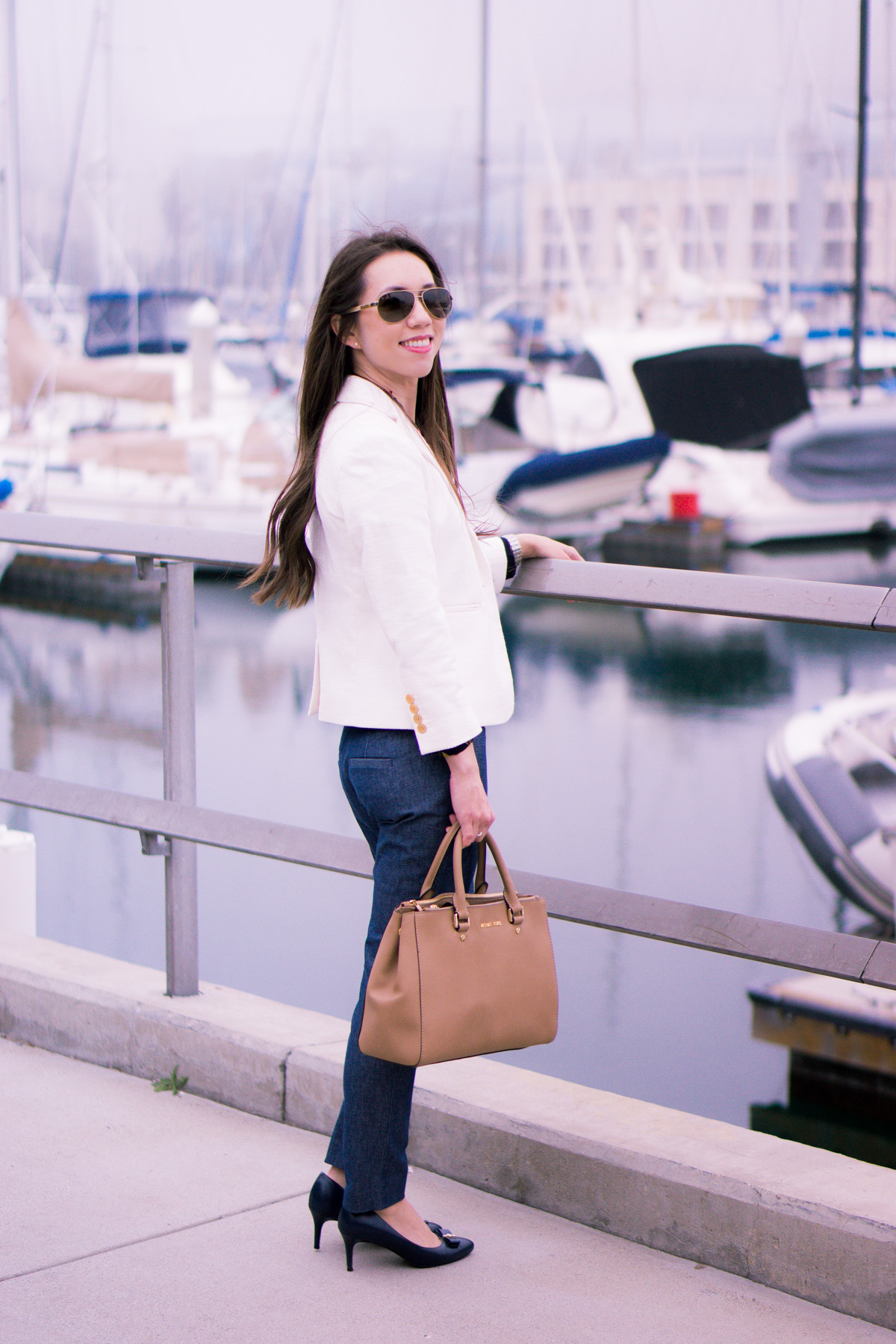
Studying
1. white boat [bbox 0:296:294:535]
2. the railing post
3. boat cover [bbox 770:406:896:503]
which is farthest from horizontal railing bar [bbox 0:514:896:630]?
boat cover [bbox 770:406:896:503]

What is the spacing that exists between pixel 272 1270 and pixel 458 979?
0.61m

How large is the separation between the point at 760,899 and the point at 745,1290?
27.2 feet

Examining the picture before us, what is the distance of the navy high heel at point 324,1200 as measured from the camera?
254 centimetres

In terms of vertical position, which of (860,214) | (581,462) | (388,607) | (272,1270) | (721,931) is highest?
(860,214)

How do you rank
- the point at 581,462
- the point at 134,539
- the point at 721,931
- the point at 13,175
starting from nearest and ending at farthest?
the point at 721,931 → the point at 134,539 → the point at 13,175 → the point at 581,462

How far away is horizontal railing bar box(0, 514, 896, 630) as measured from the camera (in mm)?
2359

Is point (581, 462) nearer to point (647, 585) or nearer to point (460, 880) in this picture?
point (647, 585)

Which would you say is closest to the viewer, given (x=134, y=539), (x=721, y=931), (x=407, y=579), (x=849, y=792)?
(x=407, y=579)

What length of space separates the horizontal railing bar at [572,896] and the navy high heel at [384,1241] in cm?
57

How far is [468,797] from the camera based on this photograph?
233 cm

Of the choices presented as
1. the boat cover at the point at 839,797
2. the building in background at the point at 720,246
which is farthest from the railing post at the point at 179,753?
the building in background at the point at 720,246

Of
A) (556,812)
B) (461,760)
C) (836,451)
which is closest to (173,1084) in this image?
(461,760)

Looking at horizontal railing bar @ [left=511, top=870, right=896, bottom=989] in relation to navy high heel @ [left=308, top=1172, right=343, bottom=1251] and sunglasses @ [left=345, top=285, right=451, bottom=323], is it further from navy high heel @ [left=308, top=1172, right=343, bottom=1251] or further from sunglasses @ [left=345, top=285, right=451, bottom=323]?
sunglasses @ [left=345, top=285, right=451, bottom=323]

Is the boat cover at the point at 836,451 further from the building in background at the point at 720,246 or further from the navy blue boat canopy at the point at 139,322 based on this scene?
the navy blue boat canopy at the point at 139,322
